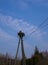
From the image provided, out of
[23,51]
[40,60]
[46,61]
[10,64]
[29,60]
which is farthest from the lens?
[10,64]

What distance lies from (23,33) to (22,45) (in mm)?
1545

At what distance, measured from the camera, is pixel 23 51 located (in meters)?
27.8

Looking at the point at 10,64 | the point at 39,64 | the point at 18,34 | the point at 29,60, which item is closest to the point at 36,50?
the point at 10,64

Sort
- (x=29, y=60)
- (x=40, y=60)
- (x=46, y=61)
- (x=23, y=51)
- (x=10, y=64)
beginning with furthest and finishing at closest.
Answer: (x=10, y=64) < (x=29, y=60) < (x=40, y=60) < (x=46, y=61) < (x=23, y=51)

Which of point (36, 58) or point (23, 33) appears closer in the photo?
point (23, 33)

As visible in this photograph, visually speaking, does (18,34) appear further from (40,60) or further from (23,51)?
(40,60)

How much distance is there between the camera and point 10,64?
4281 cm

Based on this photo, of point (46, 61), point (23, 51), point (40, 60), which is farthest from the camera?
point (40, 60)

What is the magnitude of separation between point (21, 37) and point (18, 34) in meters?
0.65

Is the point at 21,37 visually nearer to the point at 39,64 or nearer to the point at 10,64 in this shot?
the point at 39,64

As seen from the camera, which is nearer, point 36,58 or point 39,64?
point 39,64

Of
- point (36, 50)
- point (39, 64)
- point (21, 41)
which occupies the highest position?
point (36, 50)

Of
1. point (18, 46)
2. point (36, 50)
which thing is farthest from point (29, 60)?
point (36, 50)

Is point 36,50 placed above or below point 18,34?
above
